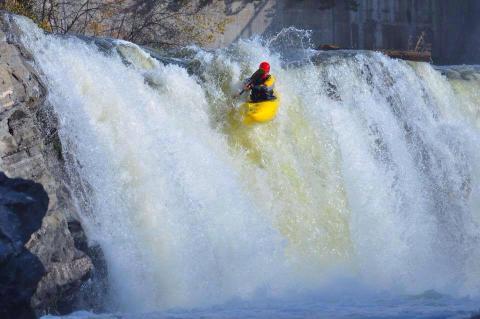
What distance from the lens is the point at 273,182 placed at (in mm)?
11609

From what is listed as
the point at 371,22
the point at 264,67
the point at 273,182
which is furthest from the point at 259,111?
the point at 371,22

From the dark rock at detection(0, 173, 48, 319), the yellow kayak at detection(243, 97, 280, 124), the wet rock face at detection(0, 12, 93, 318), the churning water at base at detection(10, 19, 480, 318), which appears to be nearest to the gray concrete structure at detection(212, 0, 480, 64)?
the churning water at base at detection(10, 19, 480, 318)

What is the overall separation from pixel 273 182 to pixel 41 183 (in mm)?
3301

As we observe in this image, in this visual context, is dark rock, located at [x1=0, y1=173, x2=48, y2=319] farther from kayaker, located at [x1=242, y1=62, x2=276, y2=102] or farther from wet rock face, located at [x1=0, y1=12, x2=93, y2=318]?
kayaker, located at [x1=242, y1=62, x2=276, y2=102]

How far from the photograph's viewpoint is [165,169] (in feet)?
34.4

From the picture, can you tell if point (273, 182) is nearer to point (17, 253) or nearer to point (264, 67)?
point (264, 67)

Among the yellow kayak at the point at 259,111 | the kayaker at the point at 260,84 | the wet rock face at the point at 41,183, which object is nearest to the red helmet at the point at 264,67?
the kayaker at the point at 260,84

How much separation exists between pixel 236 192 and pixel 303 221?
0.91 meters

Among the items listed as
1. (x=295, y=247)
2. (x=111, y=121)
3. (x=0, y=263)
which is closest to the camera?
(x=0, y=263)

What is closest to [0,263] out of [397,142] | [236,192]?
[236,192]

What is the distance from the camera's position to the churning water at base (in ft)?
31.9

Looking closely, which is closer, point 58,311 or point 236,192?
point 58,311

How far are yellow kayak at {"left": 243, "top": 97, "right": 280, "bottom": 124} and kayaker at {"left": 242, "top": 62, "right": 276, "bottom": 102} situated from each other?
54mm

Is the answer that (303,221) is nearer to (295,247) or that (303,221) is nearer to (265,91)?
(295,247)
